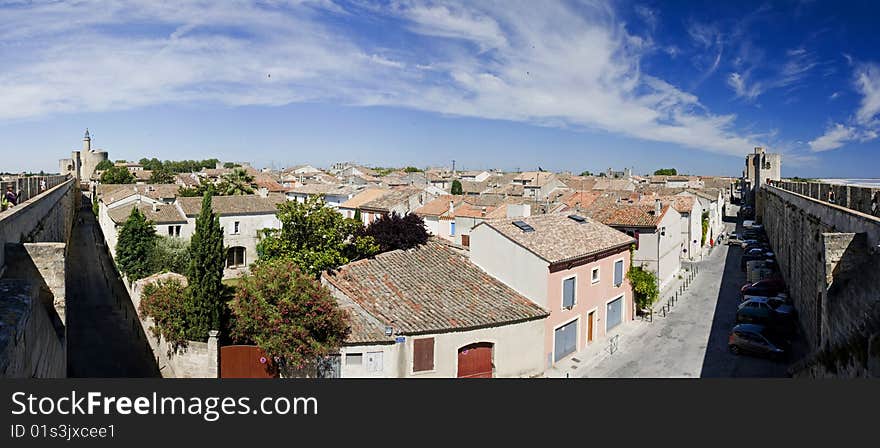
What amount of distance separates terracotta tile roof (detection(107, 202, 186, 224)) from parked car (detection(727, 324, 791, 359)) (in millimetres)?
32832

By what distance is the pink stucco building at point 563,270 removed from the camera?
19.5 meters

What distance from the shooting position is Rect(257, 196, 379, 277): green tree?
887 inches

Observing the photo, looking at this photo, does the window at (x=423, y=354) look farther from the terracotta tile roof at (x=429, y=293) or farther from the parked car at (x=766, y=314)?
the parked car at (x=766, y=314)

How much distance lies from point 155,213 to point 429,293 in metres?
26.7

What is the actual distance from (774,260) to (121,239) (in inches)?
1526

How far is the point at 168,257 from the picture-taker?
33.3m

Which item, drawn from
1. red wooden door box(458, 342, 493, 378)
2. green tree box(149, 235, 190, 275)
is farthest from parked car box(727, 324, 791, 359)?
green tree box(149, 235, 190, 275)

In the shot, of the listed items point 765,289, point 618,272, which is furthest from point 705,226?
point 618,272

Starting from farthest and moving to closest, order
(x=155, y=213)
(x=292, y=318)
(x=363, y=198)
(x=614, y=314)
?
1. (x=363, y=198)
2. (x=155, y=213)
3. (x=614, y=314)
4. (x=292, y=318)

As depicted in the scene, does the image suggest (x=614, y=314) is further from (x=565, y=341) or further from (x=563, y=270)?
(x=563, y=270)

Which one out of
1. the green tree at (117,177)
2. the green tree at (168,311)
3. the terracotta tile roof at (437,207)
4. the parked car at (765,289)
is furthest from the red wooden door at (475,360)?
the green tree at (117,177)

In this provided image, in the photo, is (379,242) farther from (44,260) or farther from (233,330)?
(44,260)

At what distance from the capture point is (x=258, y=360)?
54.9 ft

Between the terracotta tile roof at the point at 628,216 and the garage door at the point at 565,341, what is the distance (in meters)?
10.1
